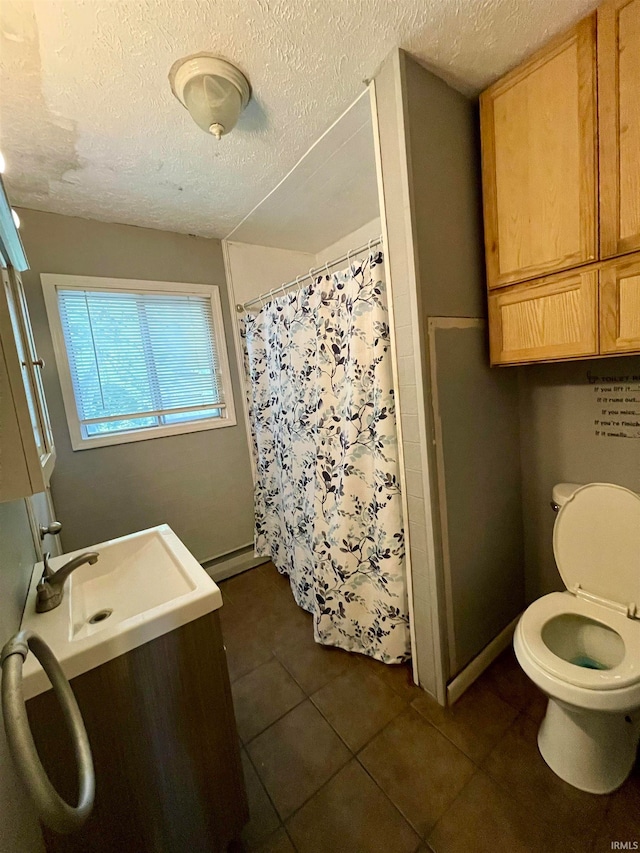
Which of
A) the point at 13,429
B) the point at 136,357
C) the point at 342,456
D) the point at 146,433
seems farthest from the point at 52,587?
the point at 136,357

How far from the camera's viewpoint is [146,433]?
2172mm

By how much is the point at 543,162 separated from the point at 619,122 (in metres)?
0.20

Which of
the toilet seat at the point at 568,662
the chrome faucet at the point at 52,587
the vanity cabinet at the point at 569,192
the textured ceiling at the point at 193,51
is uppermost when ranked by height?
the textured ceiling at the point at 193,51

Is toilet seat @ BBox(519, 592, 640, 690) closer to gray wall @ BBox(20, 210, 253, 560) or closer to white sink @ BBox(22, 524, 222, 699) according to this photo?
white sink @ BBox(22, 524, 222, 699)

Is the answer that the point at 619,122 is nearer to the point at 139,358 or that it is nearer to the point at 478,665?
the point at 478,665

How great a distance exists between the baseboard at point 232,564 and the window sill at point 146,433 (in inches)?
37.7

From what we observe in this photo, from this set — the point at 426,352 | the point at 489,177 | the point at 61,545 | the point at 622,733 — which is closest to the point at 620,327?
the point at 426,352

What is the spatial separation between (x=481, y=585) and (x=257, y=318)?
199 cm

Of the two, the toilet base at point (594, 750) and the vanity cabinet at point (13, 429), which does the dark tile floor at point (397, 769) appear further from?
the vanity cabinet at point (13, 429)

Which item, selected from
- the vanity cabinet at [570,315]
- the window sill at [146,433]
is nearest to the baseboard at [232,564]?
the window sill at [146,433]

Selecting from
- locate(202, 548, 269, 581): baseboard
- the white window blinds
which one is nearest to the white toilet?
locate(202, 548, 269, 581): baseboard

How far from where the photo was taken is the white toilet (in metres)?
1.04

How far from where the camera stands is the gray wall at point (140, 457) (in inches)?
73.7

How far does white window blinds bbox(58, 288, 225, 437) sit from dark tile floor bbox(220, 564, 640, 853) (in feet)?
5.12
